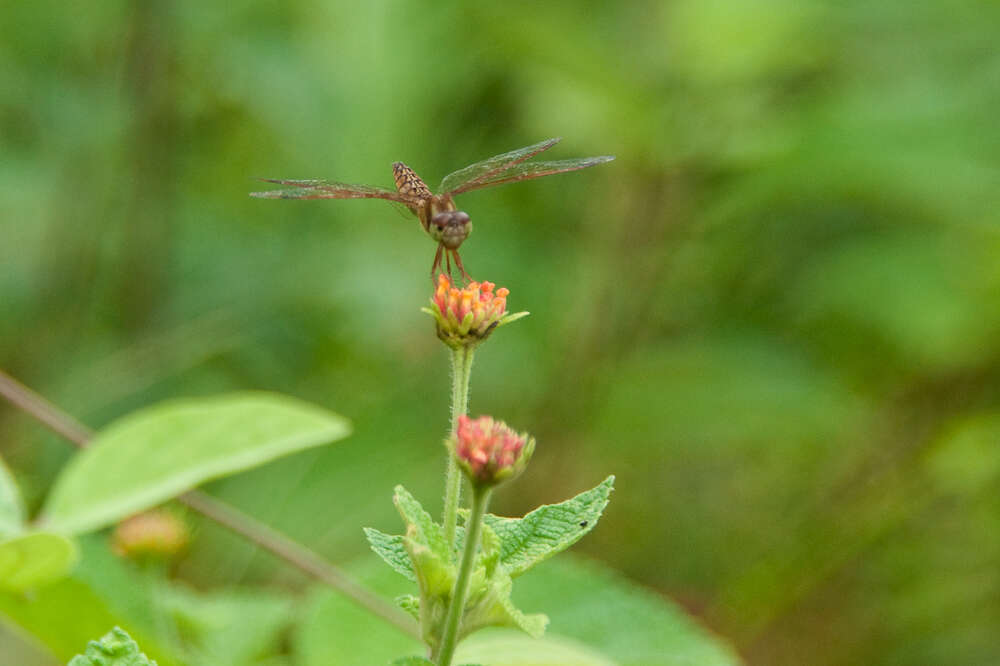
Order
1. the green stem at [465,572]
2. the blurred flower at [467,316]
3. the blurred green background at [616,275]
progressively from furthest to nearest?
the blurred green background at [616,275], the blurred flower at [467,316], the green stem at [465,572]

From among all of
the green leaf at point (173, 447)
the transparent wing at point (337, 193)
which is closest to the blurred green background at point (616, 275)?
the green leaf at point (173, 447)

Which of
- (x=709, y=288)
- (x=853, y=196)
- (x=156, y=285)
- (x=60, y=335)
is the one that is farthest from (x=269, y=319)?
(x=853, y=196)

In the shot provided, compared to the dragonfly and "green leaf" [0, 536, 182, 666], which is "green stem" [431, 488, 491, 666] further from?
"green leaf" [0, 536, 182, 666]

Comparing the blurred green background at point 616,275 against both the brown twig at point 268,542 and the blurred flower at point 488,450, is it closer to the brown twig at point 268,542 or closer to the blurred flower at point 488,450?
the brown twig at point 268,542

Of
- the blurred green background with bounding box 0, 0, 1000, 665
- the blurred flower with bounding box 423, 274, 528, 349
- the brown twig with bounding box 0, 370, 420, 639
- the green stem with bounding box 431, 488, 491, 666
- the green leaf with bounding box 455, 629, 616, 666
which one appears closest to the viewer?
the green stem with bounding box 431, 488, 491, 666

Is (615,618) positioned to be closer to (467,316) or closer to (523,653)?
(523,653)

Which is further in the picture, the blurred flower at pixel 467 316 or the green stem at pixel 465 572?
the blurred flower at pixel 467 316

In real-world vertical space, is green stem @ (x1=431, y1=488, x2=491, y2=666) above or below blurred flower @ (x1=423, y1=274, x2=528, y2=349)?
below

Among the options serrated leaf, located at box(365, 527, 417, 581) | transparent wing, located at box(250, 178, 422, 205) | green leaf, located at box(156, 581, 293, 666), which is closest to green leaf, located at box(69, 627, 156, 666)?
serrated leaf, located at box(365, 527, 417, 581)
